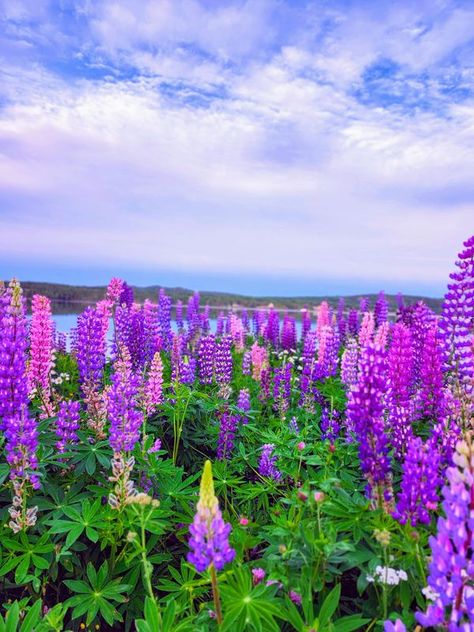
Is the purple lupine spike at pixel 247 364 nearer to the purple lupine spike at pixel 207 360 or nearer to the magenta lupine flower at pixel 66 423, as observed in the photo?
the purple lupine spike at pixel 207 360

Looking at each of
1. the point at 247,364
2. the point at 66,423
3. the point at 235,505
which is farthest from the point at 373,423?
the point at 247,364

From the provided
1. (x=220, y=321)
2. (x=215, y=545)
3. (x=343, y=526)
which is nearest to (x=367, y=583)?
(x=343, y=526)

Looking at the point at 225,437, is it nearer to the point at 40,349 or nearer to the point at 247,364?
the point at 40,349

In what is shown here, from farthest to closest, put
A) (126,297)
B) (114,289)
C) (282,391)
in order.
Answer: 1. (126,297)
2. (114,289)
3. (282,391)

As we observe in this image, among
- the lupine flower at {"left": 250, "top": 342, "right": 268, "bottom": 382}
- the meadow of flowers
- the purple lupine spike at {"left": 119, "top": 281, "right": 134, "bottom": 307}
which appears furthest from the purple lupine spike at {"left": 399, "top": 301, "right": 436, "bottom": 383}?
the purple lupine spike at {"left": 119, "top": 281, "right": 134, "bottom": 307}

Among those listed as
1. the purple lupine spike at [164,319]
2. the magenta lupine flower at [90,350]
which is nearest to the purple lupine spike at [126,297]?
the purple lupine spike at [164,319]

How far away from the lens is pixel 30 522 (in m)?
3.27

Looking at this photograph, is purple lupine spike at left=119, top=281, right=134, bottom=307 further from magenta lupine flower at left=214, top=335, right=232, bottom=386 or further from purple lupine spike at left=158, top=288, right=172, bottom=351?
magenta lupine flower at left=214, top=335, right=232, bottom=386

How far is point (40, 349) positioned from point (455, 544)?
452 centimetres

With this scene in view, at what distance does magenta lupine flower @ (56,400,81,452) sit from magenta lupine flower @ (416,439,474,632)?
2.92 metres

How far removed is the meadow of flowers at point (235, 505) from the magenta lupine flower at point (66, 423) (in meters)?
0.01

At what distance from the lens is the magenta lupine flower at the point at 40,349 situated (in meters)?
5.12

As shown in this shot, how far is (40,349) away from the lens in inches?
210

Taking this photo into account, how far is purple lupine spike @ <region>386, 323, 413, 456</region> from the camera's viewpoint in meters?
3.71
